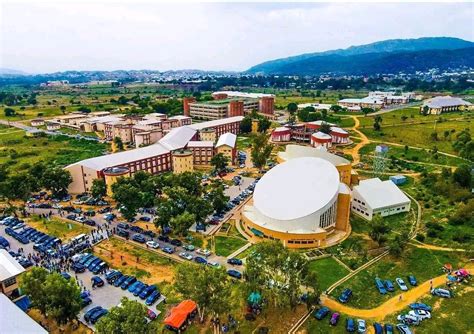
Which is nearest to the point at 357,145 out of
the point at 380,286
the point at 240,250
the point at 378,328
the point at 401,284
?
the point at 240,250

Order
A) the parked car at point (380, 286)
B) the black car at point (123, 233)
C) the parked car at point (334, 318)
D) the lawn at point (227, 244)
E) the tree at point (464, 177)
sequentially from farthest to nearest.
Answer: the tree at point (464, 177), the black car at point (123, 233), the lawn at point (227, 244), the parked car at point (380, 286), the parked car at point (334, 318)

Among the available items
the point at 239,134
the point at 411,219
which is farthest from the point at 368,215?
the point at 239,134

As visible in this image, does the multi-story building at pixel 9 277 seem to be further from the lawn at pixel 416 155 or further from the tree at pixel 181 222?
the lawn at pixel 416 155

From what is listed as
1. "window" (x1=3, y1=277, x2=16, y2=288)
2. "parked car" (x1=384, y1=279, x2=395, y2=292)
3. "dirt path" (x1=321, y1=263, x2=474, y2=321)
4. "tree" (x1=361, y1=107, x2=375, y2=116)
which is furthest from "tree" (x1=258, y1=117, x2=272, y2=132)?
"window" (x1=3, y1=277, x2=16, y2=288)

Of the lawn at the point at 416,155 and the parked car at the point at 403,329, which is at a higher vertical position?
the lawn at the point at 416,155

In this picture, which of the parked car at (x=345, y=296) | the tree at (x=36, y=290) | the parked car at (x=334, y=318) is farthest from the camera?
the parked car at (x=345, y=296)

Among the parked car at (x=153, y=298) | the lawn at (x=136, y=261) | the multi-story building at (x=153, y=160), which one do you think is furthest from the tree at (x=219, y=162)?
the parked car at (x=153, y=298)
